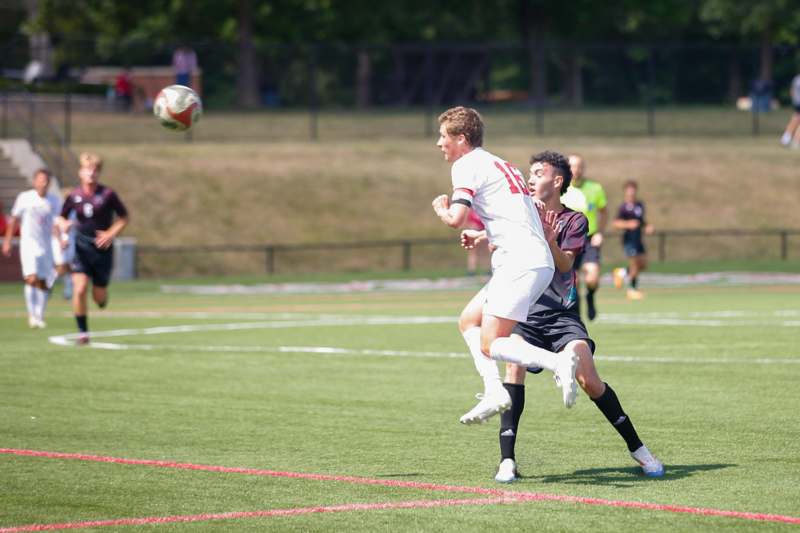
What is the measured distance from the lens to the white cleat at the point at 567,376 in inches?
345

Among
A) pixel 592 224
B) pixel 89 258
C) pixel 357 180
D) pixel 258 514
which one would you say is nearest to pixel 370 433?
pixel 258 514

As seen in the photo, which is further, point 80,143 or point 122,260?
point 80,143

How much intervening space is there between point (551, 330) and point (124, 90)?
41.0m

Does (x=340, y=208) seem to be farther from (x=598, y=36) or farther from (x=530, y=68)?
(x=598, y=36)

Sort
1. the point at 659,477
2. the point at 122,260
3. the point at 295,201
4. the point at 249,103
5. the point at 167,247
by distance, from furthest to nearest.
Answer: the point at 249,103 → the point at 295,201 → the point at 167,247 → the point at 122,260 → the point at 659,477

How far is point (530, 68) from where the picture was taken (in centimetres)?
5550

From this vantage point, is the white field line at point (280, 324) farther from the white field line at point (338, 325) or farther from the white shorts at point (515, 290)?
the white shorts at point (515, 290)

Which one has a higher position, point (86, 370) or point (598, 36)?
point (598, 36)

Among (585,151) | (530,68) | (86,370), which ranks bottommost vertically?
(86,370)

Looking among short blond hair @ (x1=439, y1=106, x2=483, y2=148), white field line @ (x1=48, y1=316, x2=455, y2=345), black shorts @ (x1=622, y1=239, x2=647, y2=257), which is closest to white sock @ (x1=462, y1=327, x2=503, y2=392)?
short blond hair @ (x1=439, y1=106, x2=483, y2=148)

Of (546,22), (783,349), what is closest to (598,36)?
(546,22)

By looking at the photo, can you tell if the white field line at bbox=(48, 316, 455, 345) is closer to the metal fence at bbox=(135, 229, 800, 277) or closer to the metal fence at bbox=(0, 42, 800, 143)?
the metal fence at bbox=(135, 229, 800, 277)

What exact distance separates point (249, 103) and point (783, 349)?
38.4 meters

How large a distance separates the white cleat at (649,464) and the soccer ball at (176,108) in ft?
21.3
